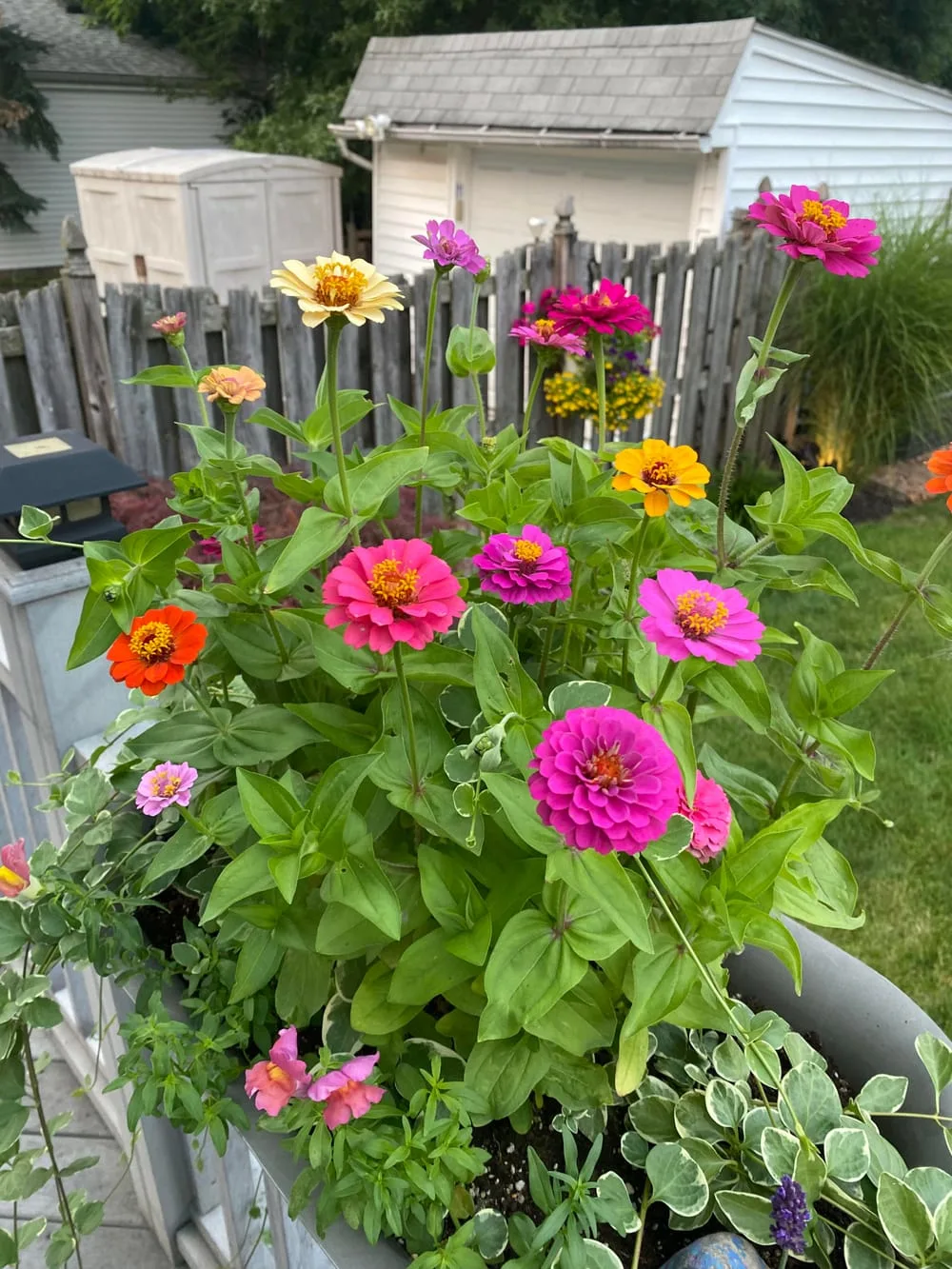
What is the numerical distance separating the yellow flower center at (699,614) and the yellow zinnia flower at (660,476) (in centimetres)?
9

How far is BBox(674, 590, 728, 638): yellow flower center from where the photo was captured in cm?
76

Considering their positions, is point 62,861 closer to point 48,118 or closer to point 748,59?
point 748,59

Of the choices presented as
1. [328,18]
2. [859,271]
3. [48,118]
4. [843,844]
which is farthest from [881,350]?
[48,118]

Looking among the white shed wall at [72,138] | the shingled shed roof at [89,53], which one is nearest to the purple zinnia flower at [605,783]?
the white shed wall at [72,138]

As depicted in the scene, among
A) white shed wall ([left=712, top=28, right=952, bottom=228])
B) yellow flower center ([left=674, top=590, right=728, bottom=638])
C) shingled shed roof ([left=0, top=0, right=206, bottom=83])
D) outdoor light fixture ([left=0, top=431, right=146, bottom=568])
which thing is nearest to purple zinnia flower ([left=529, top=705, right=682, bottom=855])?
yellow flower center ([left=674, top=590, right=728, bottom=638])

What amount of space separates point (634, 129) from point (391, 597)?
6594 millimetres

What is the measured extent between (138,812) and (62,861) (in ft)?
0.34

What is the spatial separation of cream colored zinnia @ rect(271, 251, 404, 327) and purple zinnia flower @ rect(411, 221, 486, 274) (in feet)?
0.66

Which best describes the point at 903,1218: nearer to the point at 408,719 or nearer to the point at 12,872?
the point at 408,719

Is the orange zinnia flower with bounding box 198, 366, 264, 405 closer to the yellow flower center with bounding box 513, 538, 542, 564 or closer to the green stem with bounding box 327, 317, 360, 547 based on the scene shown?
the green stem with bounding box 327, 317, 360, 547

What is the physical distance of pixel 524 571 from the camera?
885 mm

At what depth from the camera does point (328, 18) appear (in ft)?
39.3

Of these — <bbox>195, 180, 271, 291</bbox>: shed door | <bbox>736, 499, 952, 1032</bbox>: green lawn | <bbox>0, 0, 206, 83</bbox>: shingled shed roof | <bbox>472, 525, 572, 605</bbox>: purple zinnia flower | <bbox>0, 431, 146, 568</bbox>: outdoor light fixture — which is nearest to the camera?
<bbox>472, 525, 572, 605</bbox>: purple zinnia flower

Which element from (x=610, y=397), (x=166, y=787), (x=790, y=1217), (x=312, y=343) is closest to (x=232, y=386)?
(x=166, y=787)
